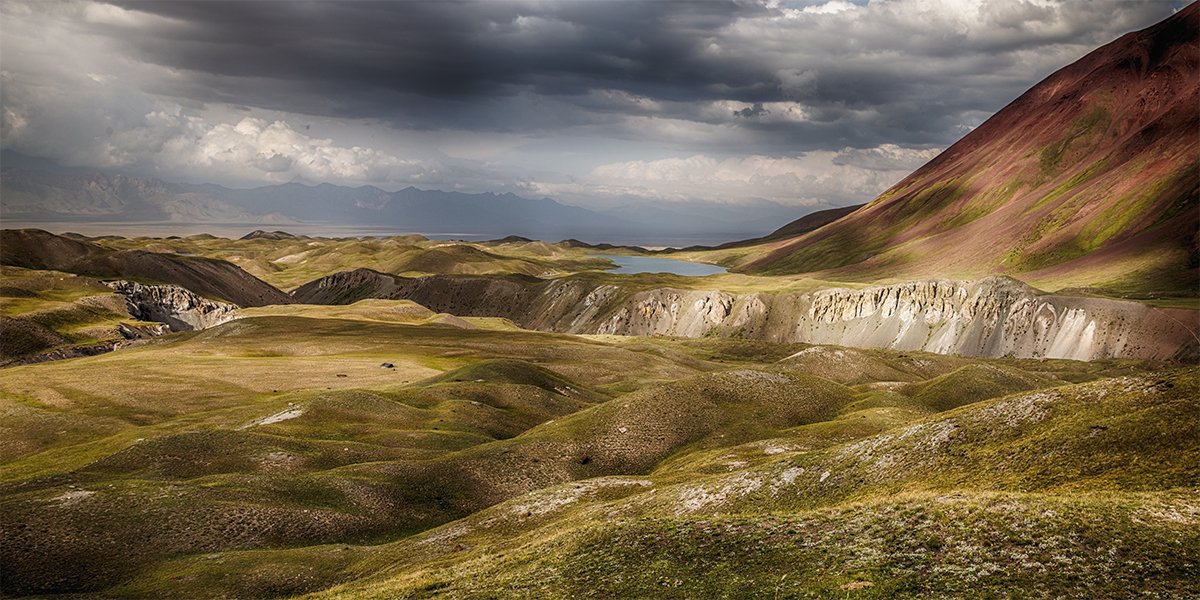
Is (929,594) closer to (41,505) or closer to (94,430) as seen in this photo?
(41,505)

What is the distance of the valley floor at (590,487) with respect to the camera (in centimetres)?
2709

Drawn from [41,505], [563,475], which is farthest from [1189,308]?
[41,505]

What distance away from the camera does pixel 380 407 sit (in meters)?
84.4

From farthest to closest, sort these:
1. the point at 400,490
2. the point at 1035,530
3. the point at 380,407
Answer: the point at 380,407 < the point at 400,490 < the point at 1035,530

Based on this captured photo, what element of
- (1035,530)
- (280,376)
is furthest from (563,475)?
(280,376)

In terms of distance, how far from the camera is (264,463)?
6316 centimetres

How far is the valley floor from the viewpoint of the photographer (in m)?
27.1

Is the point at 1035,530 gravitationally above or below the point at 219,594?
above

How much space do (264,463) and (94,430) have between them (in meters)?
30.2

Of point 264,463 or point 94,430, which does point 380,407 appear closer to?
point 264,463

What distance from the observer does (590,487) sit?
55344 millimetres

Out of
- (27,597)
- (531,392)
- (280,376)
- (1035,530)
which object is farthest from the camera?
(280,376)

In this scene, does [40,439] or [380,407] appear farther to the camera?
[380,407]

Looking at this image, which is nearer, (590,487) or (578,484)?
(590,487)
